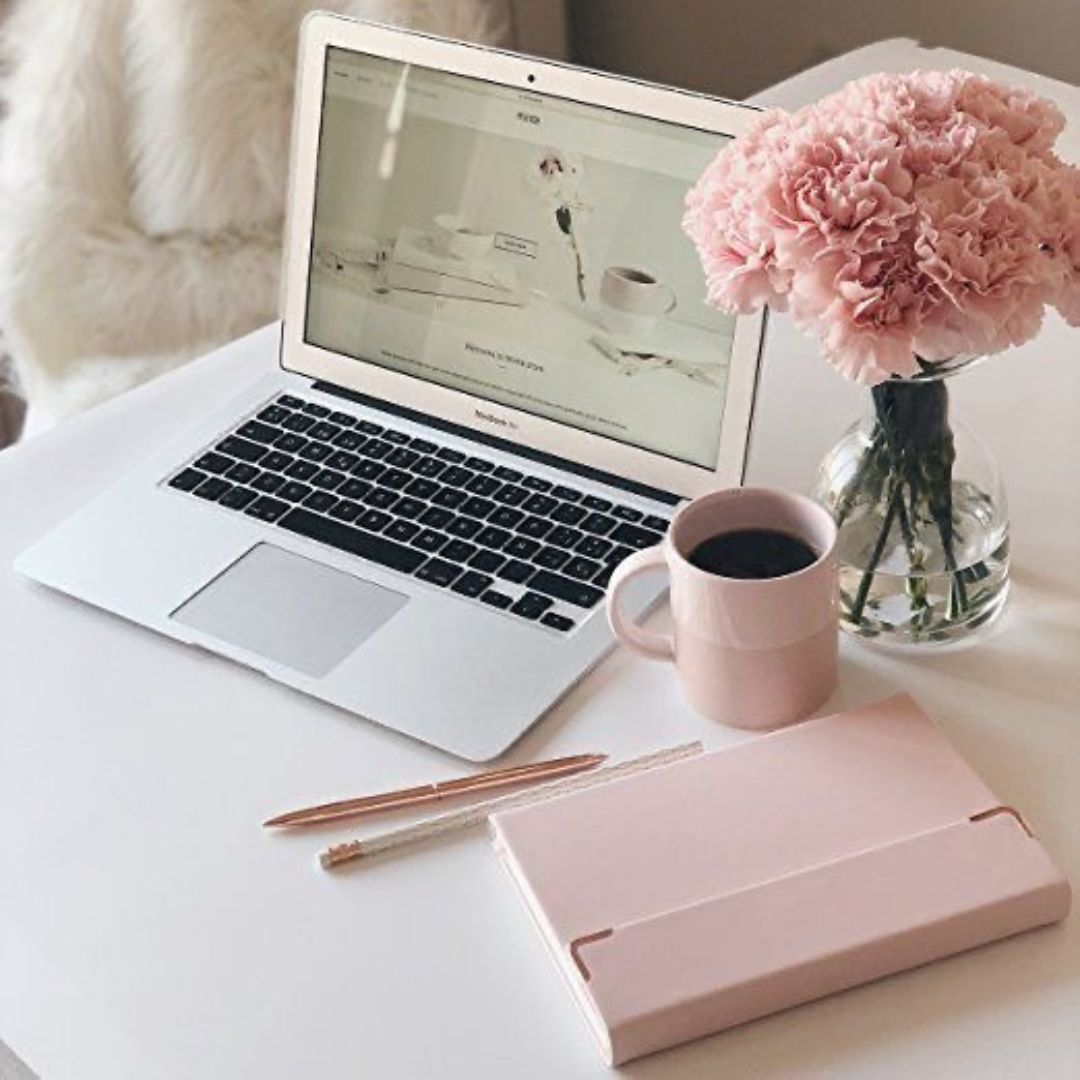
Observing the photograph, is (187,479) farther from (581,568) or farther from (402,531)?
(581,568)

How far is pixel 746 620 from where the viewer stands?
0.75 metres

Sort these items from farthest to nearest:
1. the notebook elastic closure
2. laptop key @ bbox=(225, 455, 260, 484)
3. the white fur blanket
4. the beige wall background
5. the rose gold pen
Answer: the beige wall background
the white fur blanket
laptop key @ bbox=(225, 455, 260, 484)
the rose gold pen
the notebook elastic closure

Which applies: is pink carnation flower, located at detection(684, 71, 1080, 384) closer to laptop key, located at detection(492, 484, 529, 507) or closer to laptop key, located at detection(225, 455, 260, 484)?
laptop key, located at detection(492, 484, 529, 507)

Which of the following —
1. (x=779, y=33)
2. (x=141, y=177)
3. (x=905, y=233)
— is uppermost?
(x=905, y=233)

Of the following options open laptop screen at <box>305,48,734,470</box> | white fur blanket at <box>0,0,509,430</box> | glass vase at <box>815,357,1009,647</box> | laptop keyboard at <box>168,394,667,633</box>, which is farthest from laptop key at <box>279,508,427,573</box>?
white fur blanket at <box>0,0,509,430</box>

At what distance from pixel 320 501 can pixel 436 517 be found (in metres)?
0.07

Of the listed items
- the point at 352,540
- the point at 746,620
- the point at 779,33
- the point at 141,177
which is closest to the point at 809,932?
the point at 746,620

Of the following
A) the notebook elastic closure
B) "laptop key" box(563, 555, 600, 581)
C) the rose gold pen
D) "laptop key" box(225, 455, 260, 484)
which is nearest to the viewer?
the notebook elastic closure

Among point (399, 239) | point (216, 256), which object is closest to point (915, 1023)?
point (399, 239)

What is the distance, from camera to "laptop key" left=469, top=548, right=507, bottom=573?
0.88 meters

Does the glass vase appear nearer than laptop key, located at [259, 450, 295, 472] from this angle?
Yes

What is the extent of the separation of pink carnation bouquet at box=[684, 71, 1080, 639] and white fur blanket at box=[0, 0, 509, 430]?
76cm

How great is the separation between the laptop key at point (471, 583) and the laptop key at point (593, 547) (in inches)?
1.9

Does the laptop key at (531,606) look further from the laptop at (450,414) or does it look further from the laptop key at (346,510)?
the laptop key at (346,510)
